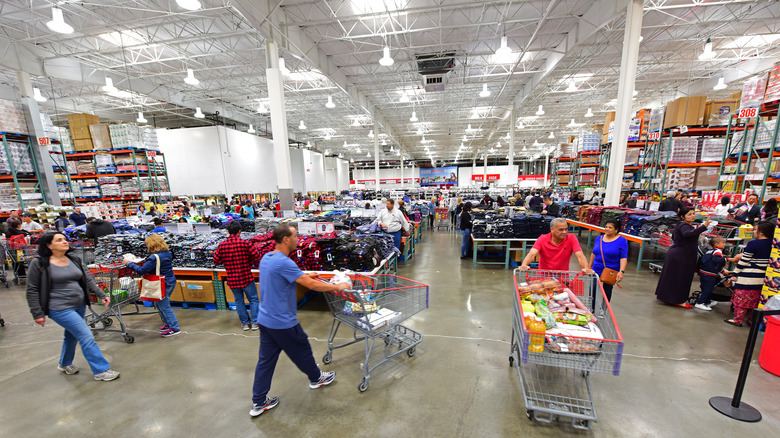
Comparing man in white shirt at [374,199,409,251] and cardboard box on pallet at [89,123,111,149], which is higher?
cardboard box on pallet at [89,123,111,149]

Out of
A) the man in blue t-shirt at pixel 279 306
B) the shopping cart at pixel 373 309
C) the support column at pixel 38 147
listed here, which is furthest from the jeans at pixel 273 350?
the support column at pixel 38 147

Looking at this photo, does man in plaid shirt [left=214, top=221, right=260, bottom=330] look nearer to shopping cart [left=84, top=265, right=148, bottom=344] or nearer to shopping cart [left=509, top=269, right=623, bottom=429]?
shopping cart [left=84, top=265, right=148, bottom=344]

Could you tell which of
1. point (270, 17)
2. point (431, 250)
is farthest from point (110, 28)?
point (431, 250)

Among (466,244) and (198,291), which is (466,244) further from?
(198,291)

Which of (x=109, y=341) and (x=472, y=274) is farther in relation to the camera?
(x=472, y=274)

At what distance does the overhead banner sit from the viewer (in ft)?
135

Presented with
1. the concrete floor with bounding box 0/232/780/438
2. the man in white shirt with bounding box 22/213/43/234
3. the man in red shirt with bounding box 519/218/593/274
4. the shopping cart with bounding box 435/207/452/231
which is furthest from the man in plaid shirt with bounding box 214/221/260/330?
Answer: the shopping cart with bounding box 435/207/452/231

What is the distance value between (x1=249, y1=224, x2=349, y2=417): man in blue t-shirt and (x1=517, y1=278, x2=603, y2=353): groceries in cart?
64.2 inches

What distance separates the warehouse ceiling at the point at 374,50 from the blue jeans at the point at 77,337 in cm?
743

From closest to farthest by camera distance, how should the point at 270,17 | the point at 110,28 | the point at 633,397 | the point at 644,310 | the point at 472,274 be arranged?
the point at 633,397 → the point at 644,310 → the point at 472,274 → the point at 270,17 → the point at 110,28

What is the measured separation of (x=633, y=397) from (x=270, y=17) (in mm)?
10912

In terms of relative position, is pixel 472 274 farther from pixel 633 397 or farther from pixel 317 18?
pixel 317 18

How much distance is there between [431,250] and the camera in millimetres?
Result: 9250

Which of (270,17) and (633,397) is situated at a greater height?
(270,17)
